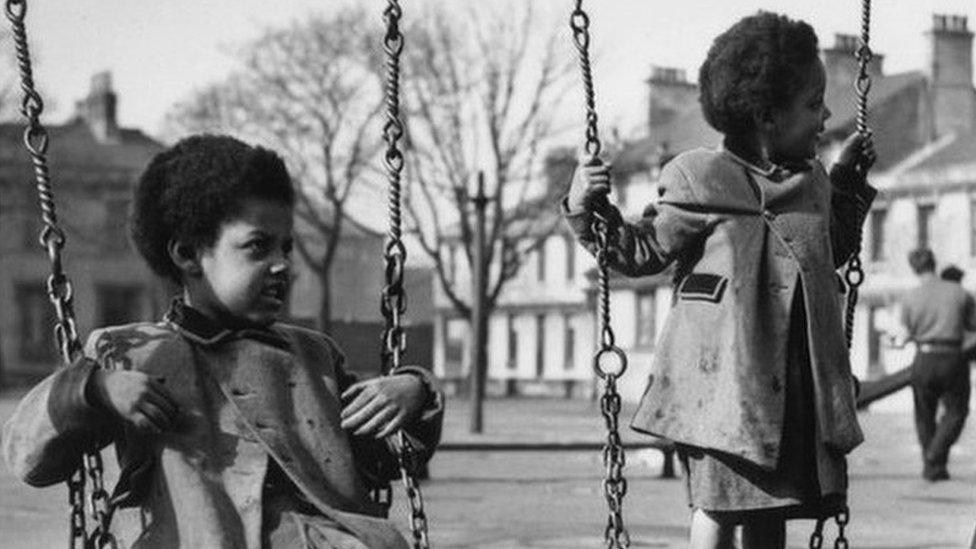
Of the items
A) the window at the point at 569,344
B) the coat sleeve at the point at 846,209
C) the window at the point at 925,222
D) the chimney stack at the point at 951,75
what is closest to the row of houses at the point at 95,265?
the window at the point at 569,344

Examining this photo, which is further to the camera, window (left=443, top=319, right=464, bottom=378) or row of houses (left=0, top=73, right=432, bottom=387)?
window (left=443, top=319, right=464, bottom=378)

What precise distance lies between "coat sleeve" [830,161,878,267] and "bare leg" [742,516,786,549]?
0.74m

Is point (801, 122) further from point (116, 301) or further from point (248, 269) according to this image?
point (116, 301)

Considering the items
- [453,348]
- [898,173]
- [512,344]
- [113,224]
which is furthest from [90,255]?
[898,173]

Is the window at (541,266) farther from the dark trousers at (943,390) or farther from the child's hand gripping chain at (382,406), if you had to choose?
the child's hand gripping chain at (382,406)

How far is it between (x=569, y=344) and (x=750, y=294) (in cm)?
7185

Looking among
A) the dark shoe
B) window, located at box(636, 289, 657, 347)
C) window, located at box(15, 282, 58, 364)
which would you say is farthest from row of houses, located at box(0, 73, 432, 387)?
the dark shoe

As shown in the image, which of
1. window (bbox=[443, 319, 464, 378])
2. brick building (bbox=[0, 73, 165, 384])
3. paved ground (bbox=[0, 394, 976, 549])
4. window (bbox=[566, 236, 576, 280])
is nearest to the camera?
paved ground (bbox=[0, 394, 976, 549])

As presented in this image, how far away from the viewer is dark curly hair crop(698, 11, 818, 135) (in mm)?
5266

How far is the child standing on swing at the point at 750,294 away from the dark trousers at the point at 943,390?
12021 millimetres

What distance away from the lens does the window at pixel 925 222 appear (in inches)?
2242

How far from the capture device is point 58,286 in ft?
13.9

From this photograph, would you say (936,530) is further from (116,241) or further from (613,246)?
(116,241)

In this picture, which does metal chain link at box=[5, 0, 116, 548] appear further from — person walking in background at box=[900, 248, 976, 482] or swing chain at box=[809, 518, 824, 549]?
person walking in background at box=[900, 248, 976, 482]
